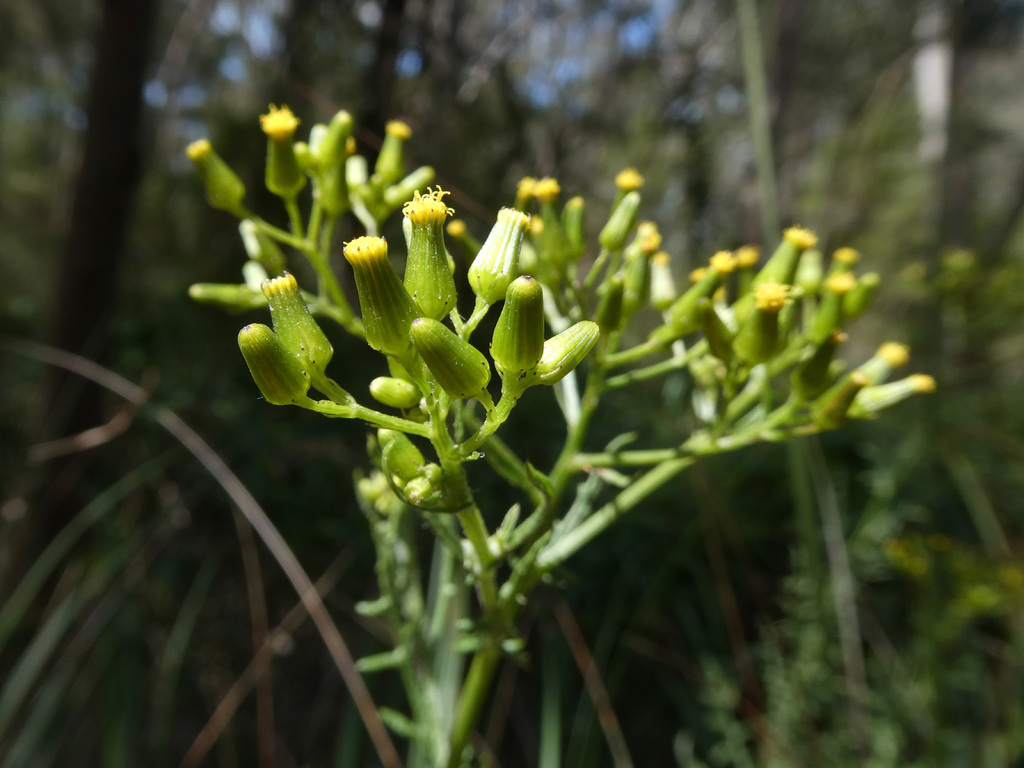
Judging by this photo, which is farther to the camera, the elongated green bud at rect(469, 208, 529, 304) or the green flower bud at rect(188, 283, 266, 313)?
the green flower bud at rect(188, 283, 266, 313)

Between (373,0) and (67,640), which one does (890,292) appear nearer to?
(373,0)

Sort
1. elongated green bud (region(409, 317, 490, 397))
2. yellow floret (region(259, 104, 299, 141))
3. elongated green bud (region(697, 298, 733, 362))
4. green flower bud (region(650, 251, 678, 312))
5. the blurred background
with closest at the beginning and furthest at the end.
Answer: elongated green bud (region(409, 317, 490, 397)) < elongated green bud (region(697, 298, 733, 362)) < yellow floret (region(259, 104, 299, 141)) < green flower bud (region(650, 251, 678, 312)) < the blurred background

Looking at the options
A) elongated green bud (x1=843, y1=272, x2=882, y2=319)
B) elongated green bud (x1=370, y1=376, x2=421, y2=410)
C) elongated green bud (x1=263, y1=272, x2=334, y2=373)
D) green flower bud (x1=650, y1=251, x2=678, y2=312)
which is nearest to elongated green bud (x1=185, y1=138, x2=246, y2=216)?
elongated green bud (x1=263, y1=272, x2=334, y2=373)

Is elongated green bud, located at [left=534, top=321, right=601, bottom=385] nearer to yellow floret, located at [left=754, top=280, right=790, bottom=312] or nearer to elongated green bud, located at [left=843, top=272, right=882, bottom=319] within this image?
yellow floret, located at [left=754, top=280, right=790, bottom=312]

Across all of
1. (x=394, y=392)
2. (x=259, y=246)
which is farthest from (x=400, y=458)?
(x=259, y=246)

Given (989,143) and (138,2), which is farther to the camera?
(989,143)

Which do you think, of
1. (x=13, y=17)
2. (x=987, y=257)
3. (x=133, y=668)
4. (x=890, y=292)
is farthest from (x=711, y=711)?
(x=13, y=17)
